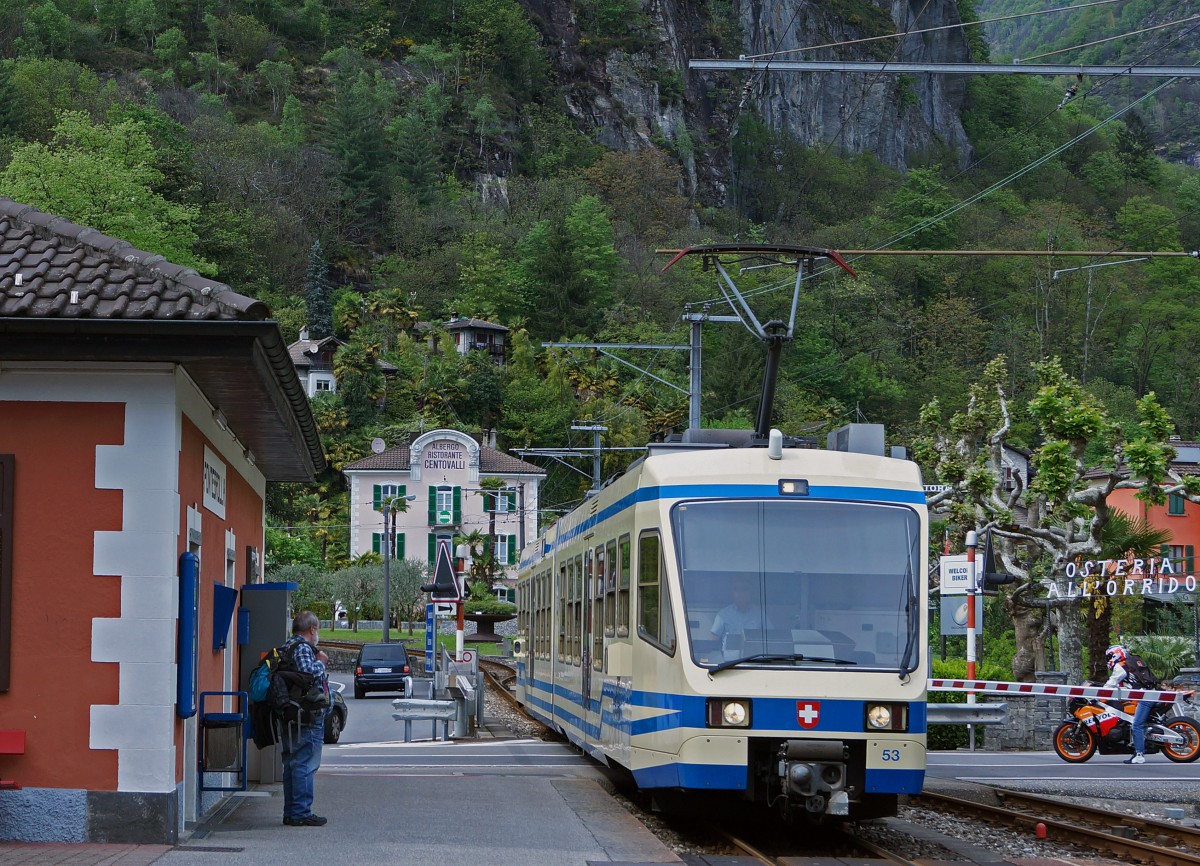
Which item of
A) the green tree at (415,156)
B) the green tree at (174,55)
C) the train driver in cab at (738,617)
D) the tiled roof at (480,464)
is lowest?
the train driver in cab at (738,617)

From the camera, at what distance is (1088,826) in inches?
565

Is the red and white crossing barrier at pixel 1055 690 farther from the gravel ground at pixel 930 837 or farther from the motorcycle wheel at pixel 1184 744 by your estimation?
the gravel ground at pixel 930 837

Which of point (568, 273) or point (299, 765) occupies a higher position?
point (568, 273)

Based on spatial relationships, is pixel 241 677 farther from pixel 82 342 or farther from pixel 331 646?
pixel 331 646

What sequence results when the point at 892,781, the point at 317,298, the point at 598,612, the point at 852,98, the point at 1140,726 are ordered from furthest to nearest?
the point at 852,98 → the point at 317,298 → the point at 1140,726 → the point at 598,612 → the point at 892,781

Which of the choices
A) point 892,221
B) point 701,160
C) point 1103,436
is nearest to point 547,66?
point 701,160

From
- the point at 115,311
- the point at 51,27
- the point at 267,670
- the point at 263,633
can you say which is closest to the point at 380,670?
the point at 263,633

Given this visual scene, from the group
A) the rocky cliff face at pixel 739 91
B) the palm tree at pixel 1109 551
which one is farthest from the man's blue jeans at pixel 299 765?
the rocky cliff face at pixel 739 91

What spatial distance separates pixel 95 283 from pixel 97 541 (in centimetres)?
168

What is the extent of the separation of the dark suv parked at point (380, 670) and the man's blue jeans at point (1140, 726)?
26023mm

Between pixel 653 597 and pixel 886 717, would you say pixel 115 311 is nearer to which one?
pixel 653 597

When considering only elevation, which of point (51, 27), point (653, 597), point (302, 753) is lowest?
point (302, 753)

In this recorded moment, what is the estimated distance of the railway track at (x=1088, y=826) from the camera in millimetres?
12422

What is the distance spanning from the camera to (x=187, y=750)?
1205 cm
